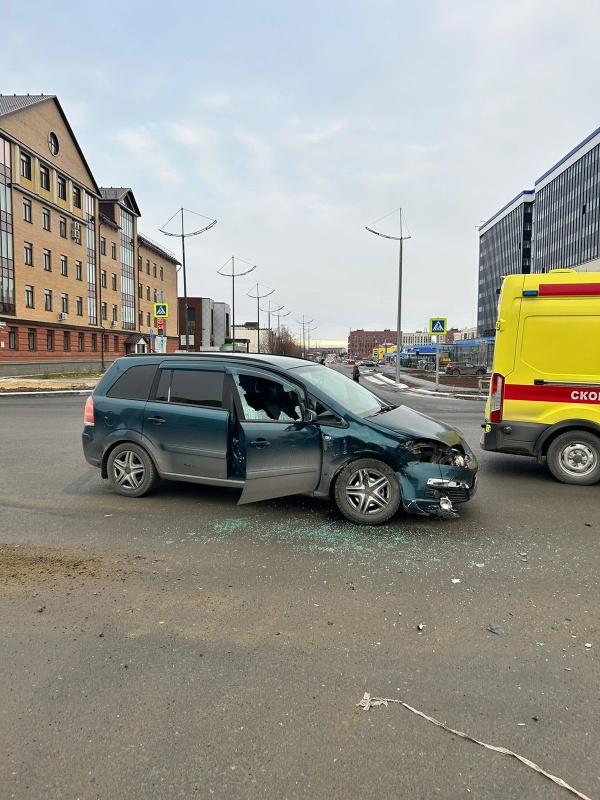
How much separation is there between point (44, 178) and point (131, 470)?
42945 mm

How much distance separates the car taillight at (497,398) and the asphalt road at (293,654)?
74.7 inches

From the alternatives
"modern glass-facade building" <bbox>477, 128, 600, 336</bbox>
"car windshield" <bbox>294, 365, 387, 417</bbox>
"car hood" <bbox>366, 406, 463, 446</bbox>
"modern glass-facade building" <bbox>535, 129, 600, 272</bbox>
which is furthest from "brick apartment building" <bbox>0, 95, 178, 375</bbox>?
"modern glass-facade building" <bbox>535, 129, 600, 272</bbox>

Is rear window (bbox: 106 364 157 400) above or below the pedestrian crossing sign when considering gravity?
below

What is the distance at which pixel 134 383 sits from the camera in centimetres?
611

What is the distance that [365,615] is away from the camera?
3.35 meters

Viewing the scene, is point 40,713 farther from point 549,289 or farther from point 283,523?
point 549,289

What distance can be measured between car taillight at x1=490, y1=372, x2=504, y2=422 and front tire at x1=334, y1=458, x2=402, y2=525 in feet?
8.92

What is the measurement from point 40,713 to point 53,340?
42.9 metres

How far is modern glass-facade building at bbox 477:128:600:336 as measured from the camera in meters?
73.4

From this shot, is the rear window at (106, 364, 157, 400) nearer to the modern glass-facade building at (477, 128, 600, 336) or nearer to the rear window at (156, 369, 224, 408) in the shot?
the rear window at (156, 369, 224, 408)

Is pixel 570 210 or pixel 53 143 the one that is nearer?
pixel 53 143

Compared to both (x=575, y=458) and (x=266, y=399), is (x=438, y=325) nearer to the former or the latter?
(x=575, y=458)

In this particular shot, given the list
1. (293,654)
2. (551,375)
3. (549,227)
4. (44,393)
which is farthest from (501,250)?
(293,654)

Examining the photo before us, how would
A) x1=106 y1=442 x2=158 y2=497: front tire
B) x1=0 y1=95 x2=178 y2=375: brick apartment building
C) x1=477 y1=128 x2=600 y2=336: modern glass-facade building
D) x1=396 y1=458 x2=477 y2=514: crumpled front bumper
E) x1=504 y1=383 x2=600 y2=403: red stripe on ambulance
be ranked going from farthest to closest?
1. x1=477 y1=128 x2=600 y2=336: modern glass-facade building
2. x1=0 y1=95 x2=178 y2=375: brick apartment building
3. x1=504 y1=383 x2=600 y2=403: red stripe on ambulance
4. x1=106 y1=442 x2=158 y2=497: front tire
5. x1=396 y1=458 x2=477 y2=514: crumpled front bumper
